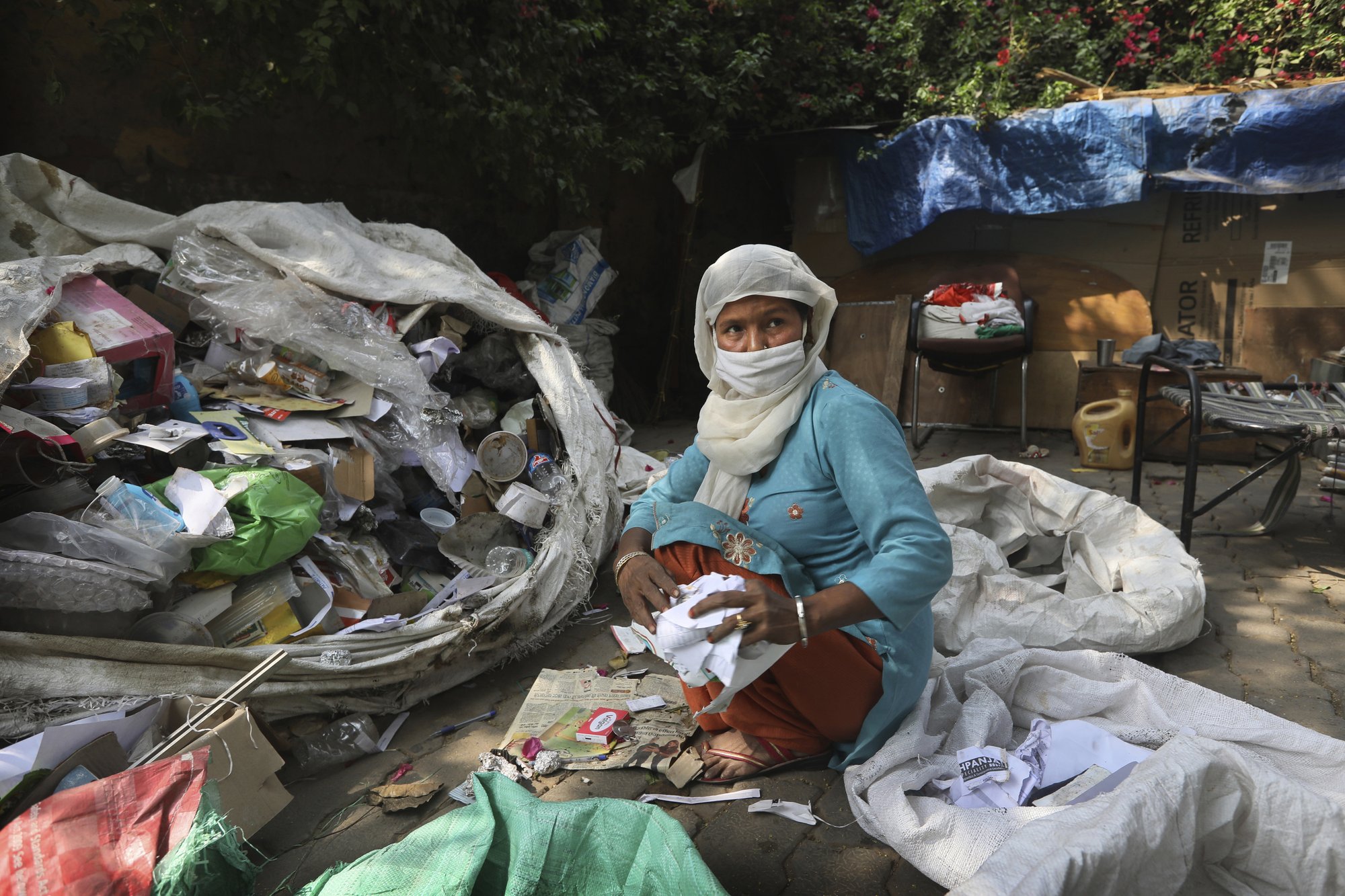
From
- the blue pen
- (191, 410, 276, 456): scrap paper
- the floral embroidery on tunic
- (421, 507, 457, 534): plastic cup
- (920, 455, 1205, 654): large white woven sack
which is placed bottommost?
the blue pen

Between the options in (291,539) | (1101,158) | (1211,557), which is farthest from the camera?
(1101,158)

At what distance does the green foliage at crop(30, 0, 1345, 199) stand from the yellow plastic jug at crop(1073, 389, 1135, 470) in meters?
2.15

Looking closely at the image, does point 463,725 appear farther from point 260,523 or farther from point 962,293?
point 962,293

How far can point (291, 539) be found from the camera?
2.47m

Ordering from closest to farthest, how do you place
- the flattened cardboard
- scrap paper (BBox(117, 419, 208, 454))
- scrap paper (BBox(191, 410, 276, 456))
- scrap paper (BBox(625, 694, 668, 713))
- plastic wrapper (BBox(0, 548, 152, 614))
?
plastic wrapper (BBox(0, 548, 152, 614))
scrap paper (BBox(625, 694, 668, 713))
scrap paper (BBox(117, 419, 208, 454))
scrap paper (BBox(191, 410, 276, 456))
the flattened cardboard

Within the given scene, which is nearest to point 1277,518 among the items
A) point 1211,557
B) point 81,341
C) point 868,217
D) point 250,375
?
point 1211,557

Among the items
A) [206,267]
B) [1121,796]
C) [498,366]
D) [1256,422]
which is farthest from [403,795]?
[1256,422]

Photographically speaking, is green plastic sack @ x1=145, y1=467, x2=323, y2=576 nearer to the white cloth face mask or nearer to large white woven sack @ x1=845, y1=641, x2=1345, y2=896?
the white cloth face mask

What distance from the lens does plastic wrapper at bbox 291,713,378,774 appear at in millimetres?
2215

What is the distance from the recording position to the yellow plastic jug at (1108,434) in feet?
17.0

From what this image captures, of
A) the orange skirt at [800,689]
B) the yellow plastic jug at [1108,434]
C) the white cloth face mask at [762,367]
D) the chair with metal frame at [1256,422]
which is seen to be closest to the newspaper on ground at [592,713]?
the orange skirt at [800,689]

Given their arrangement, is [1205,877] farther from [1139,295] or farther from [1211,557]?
[1139,295]

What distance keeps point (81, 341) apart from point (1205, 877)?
10.5 ft

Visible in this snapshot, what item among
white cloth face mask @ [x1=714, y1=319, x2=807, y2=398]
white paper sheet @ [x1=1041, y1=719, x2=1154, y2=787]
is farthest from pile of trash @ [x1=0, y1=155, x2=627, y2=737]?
white paper sheet @ [x1=1041, y1=719, x2=1154, y2=787]
